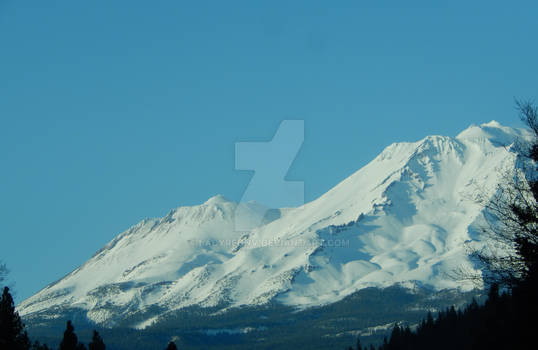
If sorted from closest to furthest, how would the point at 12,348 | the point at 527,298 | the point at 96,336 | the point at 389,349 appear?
1. the point at 527,298
2. the point at 12,348
3. the point at 96,336
4. the point at 389,349

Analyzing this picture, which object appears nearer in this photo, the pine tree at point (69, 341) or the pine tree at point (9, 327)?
the pine tree at point (9, 327)

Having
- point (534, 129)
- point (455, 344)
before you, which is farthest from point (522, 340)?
point (455, 344)

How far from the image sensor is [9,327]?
52.3m

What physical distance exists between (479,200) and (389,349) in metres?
117

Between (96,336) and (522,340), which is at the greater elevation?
(96,336)

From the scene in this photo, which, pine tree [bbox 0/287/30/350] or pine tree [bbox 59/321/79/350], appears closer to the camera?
pine tree [bbox 0/287/30/350]

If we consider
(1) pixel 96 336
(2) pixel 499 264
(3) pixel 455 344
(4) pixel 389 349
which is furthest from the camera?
(4) pixel 389 349

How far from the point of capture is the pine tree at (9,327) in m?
51.4

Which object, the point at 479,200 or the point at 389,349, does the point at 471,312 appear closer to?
the point at 389,349

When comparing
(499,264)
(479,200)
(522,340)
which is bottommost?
(522,340)

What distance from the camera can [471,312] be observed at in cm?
15800

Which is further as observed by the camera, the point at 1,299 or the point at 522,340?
the point at 1,299

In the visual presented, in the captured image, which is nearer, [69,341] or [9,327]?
[9,327]

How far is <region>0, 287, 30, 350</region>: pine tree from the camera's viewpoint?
51.4 meters
